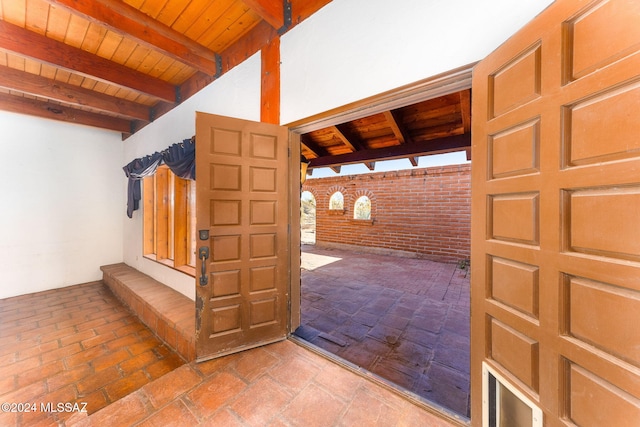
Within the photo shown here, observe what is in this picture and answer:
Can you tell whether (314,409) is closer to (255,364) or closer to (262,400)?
(262,400)

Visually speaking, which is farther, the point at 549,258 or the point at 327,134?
the point at 327,134

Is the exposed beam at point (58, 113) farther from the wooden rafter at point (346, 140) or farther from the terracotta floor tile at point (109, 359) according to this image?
the wooden rafter at point (346, 140)

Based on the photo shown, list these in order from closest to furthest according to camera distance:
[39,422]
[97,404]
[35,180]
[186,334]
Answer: [39,422]
[97,404]
[186,334]
[35,180]

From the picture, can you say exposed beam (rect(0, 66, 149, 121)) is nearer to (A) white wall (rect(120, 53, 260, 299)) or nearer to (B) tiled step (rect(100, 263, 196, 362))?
(A) white wall (rect(120, 53, 260, 299))

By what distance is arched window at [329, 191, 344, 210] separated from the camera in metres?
7.00

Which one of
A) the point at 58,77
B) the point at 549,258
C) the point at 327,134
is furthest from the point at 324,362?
the point at 58,77

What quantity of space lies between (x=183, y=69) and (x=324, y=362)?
3595 millimetres

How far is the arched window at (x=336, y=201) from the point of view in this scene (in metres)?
7.00

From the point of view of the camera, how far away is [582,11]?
30.5 inches

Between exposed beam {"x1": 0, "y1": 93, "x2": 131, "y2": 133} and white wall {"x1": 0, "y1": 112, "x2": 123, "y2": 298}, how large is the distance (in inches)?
17.5

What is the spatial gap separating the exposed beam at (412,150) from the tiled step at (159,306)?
3605mm

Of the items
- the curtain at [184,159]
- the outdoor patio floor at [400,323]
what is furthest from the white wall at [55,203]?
the outdoor patio floor at [400,323]

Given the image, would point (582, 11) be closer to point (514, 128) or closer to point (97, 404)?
point (514, 128)

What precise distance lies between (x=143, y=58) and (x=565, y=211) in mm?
3821
